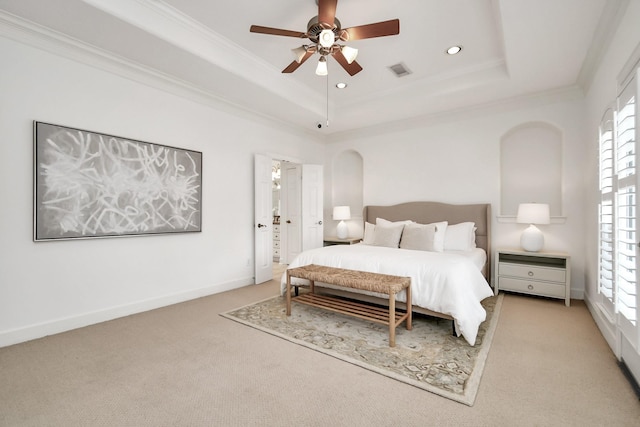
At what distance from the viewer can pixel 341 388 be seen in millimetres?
1977

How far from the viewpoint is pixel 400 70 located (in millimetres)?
3943

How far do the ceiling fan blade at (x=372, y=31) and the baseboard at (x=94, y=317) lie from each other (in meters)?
3.53

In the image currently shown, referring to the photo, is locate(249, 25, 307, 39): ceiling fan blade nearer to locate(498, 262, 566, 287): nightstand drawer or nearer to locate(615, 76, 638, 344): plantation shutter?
locate(615, 76, 638, 344): plantation shutter

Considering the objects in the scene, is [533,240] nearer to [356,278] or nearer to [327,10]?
[356,278]

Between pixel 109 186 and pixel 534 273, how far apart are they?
5.22 metres

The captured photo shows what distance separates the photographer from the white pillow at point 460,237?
430cm

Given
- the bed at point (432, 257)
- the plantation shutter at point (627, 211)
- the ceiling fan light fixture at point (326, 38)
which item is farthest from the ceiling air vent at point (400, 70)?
the plantation shutter at point (627, 211)

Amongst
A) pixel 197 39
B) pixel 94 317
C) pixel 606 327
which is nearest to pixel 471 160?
pixel 606 327

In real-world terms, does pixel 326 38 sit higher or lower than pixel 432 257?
higher

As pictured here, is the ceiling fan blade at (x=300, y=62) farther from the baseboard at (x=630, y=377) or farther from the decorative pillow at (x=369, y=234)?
the baseboard at (x=630, y=377)

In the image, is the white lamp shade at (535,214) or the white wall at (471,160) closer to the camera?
the white lamp shade at (535,214)

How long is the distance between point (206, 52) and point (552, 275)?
192 inches

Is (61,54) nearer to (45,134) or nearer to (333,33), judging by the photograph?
(45,134)

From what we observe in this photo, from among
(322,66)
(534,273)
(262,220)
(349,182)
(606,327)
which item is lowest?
(606,327)
